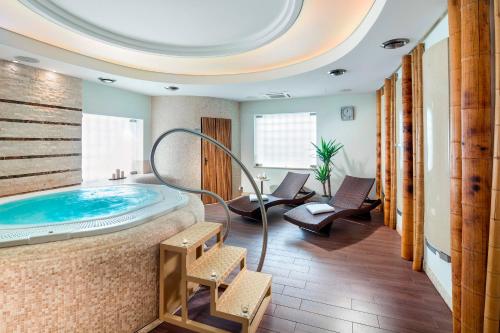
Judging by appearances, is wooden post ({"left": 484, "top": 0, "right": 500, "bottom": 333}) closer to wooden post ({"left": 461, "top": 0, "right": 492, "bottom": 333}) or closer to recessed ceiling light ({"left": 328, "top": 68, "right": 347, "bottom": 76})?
wooden post ({"left": 461, "top": 0, "right": 492, "bottom": 333})

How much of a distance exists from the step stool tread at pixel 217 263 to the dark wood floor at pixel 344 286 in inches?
19.6

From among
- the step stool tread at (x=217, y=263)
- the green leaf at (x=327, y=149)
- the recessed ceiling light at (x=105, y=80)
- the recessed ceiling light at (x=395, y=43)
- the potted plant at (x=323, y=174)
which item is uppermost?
the recessed ceiling light at (x=105, y=80)

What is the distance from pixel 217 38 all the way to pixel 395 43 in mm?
2238

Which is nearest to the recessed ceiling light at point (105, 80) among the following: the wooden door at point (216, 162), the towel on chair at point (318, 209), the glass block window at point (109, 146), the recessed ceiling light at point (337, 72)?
the glass block window at point (109, 146)

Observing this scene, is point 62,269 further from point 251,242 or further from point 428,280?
point 428,280

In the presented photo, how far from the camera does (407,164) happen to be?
10.2 ft

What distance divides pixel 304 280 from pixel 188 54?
11.7 feet

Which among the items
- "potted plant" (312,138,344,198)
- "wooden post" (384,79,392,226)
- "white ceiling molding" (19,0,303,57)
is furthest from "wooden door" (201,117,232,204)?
"wooden post" (384,79,392,226)

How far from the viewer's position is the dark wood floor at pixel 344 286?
6.71 ft

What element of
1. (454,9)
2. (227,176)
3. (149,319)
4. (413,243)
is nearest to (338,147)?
(227,176)

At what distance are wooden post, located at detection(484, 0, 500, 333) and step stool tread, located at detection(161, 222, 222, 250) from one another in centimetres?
190

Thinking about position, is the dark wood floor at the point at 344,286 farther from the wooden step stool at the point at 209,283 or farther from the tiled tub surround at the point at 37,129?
the tiled tub surround at the point at 37,129

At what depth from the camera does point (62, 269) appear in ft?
5.22

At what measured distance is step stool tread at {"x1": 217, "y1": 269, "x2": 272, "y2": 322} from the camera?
1838 mm
